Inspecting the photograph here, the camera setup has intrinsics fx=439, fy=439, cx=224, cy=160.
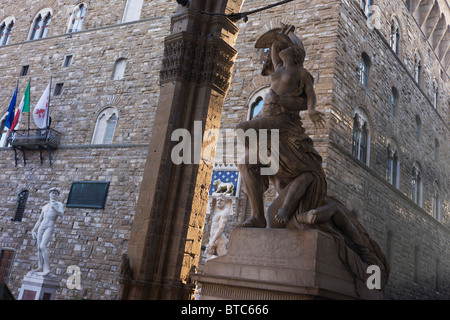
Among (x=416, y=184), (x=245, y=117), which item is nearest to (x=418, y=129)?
(x=416, y=184)

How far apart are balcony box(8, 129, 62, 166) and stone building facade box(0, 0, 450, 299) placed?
1.06 ft

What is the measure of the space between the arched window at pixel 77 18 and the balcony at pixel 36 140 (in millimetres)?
5092

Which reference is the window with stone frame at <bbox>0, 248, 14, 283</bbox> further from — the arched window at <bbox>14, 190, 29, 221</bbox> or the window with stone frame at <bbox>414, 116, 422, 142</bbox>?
the window with stone frame at <bbox>414, 116, 422, 142</bbox>

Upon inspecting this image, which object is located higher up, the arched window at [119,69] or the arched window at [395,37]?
the arched window at [395,37]

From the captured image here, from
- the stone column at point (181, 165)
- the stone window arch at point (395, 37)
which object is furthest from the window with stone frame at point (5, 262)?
the stone window arch at point (395, 37)

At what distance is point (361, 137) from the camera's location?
14172 millimetres

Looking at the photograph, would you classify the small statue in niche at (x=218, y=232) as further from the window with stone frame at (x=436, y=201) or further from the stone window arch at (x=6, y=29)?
the stone window arch at (x=6, y=29)

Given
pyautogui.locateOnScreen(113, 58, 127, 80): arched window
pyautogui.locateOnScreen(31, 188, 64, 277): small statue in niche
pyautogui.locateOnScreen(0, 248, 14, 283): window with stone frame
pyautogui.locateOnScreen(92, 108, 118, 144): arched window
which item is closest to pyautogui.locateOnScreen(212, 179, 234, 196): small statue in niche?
pyautogui.locateOnScreen(31, 188, 64, 277): small statue in niche

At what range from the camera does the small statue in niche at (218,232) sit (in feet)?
37.3

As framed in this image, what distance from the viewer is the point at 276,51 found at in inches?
180

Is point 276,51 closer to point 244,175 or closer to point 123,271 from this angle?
point 244,175

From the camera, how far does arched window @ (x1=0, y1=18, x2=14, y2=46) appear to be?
873 inches

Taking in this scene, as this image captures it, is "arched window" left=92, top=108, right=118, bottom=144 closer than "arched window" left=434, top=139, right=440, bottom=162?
Yes

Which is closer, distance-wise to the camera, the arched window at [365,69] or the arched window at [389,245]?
the arched window at [365,69]
